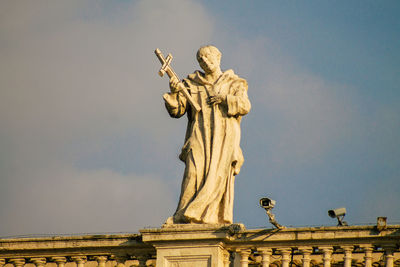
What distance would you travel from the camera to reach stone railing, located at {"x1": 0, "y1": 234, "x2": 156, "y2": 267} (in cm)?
3033

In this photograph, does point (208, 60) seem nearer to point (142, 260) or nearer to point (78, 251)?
point (142, 260)

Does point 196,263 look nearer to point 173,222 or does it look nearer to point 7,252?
point 173,222

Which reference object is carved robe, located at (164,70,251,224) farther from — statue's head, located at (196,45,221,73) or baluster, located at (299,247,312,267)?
baluster, located at (299,247,312,267)

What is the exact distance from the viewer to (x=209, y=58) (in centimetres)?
3103

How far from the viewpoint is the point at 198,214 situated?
29891 mm

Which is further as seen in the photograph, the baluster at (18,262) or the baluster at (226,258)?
the baluster at (18,262)

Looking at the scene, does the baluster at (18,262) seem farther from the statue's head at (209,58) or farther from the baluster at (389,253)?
the baluster at (389,253)

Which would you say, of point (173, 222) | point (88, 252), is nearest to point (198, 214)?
point (173, 222)

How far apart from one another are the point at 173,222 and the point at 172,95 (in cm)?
283

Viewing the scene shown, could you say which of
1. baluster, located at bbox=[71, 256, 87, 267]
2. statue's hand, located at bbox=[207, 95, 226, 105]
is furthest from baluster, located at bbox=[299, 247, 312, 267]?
baluster, located at bbox=[71, 256, 87, 267]

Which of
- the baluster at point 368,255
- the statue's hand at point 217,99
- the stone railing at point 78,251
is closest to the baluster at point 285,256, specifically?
the baluster at point 368,255

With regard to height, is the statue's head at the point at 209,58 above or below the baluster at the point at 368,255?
above

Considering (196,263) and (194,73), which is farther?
(194,73)

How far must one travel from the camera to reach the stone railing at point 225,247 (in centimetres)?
2905
